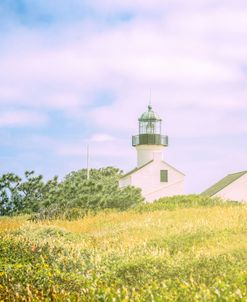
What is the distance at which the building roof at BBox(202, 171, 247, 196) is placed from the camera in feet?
148

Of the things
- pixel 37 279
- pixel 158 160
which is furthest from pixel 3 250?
pixel 158 160

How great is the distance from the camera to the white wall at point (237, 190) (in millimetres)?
44719

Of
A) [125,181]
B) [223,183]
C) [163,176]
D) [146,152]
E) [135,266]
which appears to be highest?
[146,152]

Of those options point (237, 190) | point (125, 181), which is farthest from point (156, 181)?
point (237, 190)

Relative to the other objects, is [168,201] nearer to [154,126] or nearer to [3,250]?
[154,126]

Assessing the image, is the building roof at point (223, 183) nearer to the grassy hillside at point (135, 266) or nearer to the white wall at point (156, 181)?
the white wall at point (156, 181)

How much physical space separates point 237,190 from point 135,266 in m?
35.0

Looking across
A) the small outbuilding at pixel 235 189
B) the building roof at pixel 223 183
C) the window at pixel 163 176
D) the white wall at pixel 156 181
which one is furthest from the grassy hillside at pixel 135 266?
the window at pixel 163 176

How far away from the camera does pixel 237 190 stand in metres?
44.9

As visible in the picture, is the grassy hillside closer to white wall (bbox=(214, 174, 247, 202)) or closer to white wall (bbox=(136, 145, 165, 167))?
white wall (bbox=(214, 174, 247, 202))

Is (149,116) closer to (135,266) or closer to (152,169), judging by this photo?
(152,169)

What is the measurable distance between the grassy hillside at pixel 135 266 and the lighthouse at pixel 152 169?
85.6 ft

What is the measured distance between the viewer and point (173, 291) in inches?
285

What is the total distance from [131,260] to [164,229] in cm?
720
